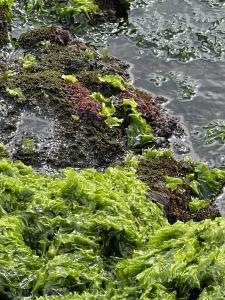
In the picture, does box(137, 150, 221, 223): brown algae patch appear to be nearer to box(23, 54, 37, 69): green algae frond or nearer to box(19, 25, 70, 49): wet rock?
box(23, 54, 37, 69): green algae frond

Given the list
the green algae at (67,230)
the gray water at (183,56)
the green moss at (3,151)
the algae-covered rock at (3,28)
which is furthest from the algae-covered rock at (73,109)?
the green algae at (67,230)

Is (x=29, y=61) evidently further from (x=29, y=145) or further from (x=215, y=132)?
(x=215, y=132)

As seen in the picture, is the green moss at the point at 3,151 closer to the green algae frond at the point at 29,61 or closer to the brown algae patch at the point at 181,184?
the brown algae patch at the point at 181,184

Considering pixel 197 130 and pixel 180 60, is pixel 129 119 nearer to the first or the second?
pixel 197 130

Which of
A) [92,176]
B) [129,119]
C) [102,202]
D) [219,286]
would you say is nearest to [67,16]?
[129,119]

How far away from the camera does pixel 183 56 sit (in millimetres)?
9742

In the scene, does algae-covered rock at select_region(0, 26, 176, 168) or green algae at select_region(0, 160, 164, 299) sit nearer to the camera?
green algae at select_region(0, 160, 164, 299)

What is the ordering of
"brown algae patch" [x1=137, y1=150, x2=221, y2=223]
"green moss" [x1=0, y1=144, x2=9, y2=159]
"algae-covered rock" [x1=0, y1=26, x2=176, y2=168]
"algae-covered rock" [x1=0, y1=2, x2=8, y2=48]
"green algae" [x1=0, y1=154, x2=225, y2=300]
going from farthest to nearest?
"algae-covered rock" [x1=0, y1=2, x2=8, y2=48], "algae-covered rock" [x1=0, y1=26, x2=176, y2=168], "brown algae patch" [x1=137, y1=150, x2=221, y2=223], "green moss" [x1=0, y1=144, x2=9, y2=159], "green algae" [x1=0, y1=154, x2=225, y2=300]

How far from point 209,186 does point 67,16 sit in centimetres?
459

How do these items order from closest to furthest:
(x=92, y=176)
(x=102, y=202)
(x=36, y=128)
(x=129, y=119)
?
(x=102, y=202) → (x=92, y=176) → (x=36, y=128) → (x=129, y=119)

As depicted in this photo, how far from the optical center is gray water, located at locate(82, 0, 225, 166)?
8.45 metres

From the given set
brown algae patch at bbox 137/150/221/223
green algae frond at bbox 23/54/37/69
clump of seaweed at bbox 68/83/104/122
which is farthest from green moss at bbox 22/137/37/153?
green algae frond at bbox 23/54/37/69

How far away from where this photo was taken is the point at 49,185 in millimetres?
5367

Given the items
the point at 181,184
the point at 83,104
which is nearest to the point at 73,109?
the point at 83,104
